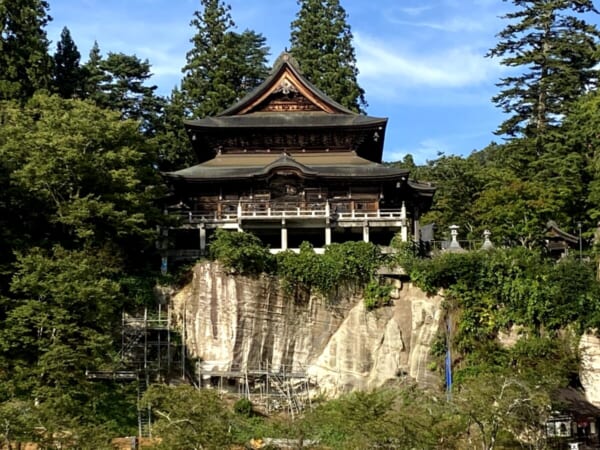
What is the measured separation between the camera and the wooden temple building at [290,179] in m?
32.9

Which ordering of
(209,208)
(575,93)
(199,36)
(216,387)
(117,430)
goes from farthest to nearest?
(199,36), (575,93), (209,208), (216,387), (117,430)

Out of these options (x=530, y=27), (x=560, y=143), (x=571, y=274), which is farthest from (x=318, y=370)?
(x=530, y=27)

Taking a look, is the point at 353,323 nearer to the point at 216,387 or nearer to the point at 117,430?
the point at 216,387

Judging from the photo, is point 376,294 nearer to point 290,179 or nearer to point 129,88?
point 290,179

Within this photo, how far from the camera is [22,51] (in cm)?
3884

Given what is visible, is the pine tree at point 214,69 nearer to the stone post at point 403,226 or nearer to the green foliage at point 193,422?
the stone post at point 403,226

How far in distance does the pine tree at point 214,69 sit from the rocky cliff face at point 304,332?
21800 mm

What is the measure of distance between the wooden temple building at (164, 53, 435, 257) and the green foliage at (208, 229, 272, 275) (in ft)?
6.29

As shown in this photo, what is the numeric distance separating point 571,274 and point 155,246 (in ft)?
52.4

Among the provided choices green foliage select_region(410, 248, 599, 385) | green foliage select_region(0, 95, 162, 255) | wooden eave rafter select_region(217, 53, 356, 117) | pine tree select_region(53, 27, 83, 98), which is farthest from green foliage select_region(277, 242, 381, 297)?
pine tree select_region(53, 27, 83, 98)

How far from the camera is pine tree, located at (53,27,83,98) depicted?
45.2 meters

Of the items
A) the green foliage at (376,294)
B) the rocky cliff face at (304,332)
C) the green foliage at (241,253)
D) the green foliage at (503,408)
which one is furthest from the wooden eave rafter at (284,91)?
the green foliage at (503,408)

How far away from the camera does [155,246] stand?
31125 millimetres

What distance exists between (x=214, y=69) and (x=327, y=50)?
27.3 feet
